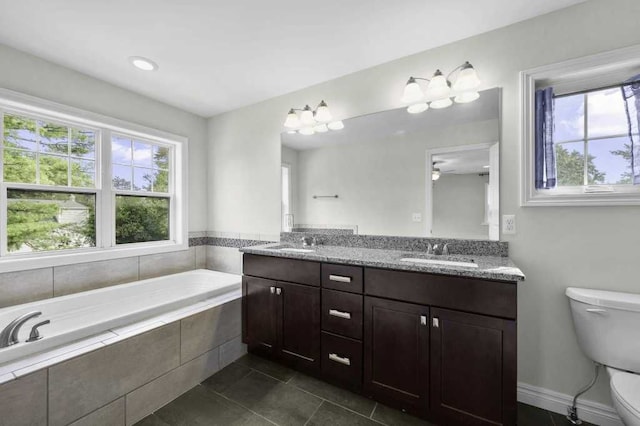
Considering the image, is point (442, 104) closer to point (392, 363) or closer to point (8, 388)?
point (392, 363)

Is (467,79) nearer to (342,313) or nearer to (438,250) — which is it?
(438,250)

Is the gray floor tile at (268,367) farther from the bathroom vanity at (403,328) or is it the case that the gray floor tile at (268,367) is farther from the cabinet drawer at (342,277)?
the cabinet drawer at (342,277)

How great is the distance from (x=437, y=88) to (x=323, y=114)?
0.92 m

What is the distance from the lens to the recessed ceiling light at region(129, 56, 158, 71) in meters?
2.01

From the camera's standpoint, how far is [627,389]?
43.9 inches

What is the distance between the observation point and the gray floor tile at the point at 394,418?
148 cm

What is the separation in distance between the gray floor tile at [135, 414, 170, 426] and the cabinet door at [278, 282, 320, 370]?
78cm

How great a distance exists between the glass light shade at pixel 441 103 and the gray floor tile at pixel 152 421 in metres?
2.62

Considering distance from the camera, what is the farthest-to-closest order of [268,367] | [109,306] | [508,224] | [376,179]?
[109,306], [376,179], [268,367], [508,224]

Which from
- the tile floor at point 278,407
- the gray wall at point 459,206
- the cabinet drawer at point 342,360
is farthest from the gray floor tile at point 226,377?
the gray wall at point 459,206

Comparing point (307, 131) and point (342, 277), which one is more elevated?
point (307, 131)

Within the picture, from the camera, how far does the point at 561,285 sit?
60.6 inches

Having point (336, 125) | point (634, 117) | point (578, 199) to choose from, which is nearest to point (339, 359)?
point (578, 199)

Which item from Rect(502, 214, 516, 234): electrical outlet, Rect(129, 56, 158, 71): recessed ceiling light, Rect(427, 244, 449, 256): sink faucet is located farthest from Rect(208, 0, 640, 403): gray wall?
Rect(129, 56, 158, 71): recessed ceiling light
